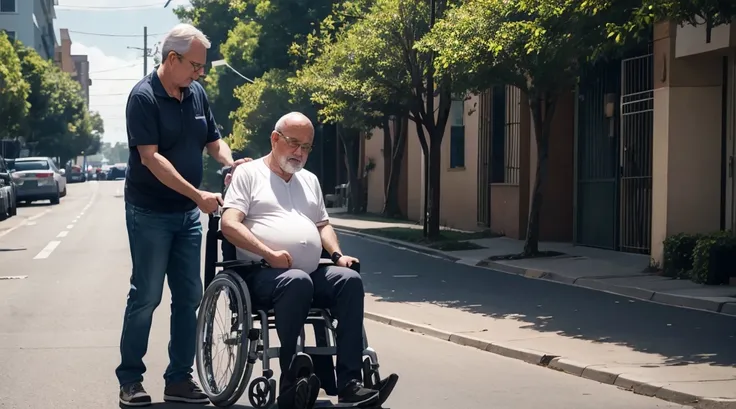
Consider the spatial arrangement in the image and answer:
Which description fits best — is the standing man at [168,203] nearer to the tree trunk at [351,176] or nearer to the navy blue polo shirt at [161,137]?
the navy blue polo shirt at [161,137]

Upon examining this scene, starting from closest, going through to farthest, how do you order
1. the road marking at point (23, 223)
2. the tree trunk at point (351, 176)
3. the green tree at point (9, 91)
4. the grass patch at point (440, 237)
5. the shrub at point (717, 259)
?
1. the shrub at point (717, 259)
2. the grass patch at point (440, 237)
3. the road marking at point (23, 223)
4. the tree trunk at point (351, 176)
5. the green tree at point (9, 91)

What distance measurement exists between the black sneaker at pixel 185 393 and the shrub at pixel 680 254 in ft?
31.5

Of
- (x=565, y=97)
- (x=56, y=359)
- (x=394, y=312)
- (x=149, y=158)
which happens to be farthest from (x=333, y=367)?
(x=565, y=97)

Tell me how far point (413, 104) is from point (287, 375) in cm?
1906

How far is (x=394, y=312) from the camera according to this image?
12211 mm

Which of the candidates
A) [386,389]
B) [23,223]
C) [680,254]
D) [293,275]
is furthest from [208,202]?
[23,223]

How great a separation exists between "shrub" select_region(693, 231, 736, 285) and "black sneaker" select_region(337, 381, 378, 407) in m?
8.83

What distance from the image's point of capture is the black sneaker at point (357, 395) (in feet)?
20.4

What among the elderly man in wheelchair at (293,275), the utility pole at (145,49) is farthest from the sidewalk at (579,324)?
the utility pole at (145,49)

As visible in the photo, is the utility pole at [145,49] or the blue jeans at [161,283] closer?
the blue jeans at [161,283]

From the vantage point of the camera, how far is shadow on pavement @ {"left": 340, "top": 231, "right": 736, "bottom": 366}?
976cm

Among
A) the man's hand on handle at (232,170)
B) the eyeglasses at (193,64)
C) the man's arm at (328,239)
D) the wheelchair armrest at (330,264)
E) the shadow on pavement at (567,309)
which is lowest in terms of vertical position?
the shadow on pavement at (567,309)

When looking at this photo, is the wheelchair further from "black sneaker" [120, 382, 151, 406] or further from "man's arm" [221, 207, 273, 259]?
"black sneaker" [120, 382, 151, 406]

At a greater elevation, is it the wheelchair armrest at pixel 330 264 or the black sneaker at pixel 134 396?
the wheelchair armrest at pixel 330 264
